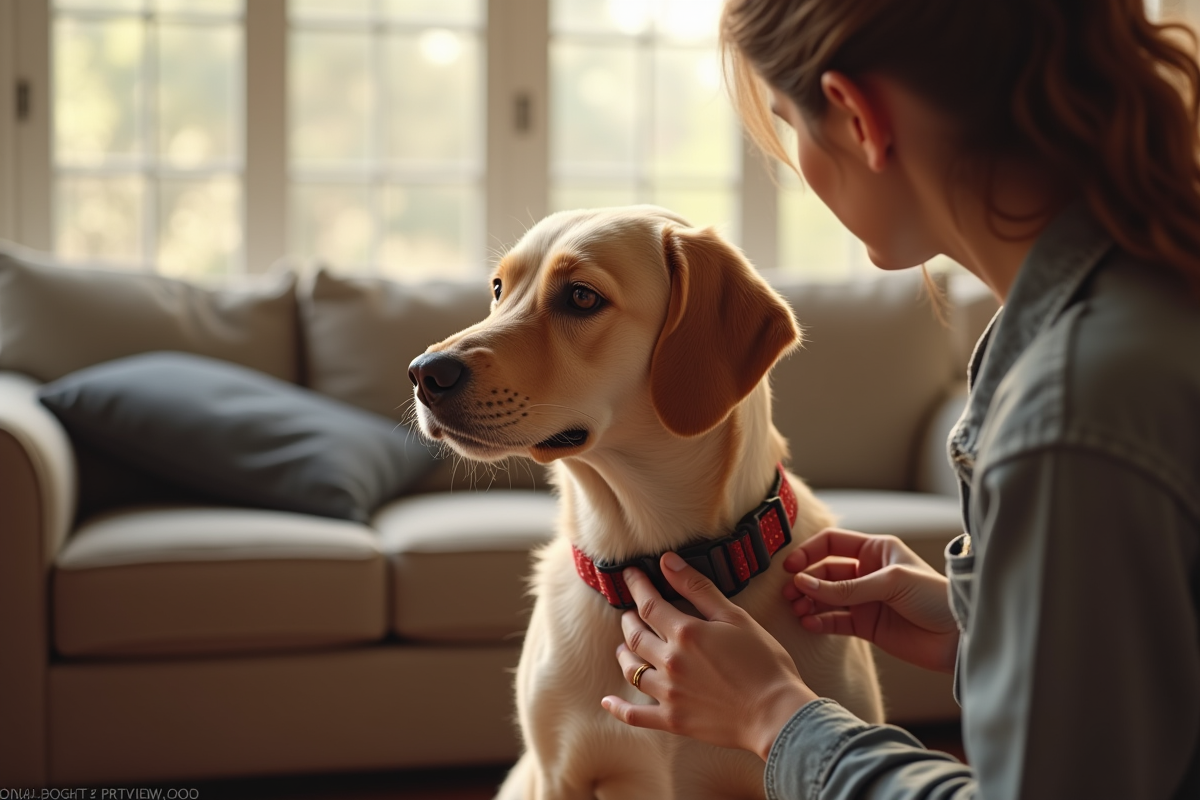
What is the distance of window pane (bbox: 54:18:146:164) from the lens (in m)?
3.46

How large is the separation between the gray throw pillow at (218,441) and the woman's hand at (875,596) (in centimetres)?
133

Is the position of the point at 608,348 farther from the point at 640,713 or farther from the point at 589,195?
the point at 589,195

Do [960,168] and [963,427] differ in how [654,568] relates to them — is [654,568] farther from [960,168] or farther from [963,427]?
[960,168]

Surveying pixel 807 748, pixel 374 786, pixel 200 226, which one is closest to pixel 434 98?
pixel 200 226

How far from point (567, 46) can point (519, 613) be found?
2.33 meters

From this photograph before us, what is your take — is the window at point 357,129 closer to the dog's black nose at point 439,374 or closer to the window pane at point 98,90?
the window pane at point 98,90

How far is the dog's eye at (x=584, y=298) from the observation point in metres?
1.27

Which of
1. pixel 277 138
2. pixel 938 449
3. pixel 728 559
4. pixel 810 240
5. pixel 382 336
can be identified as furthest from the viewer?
pixel 810 240

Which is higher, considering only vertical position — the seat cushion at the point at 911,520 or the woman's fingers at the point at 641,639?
the woman's fingers at the point at 641,639

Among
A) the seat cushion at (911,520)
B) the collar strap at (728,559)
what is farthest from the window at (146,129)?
the collar strap at (728,559)

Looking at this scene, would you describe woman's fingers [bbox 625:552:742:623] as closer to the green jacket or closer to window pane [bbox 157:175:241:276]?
the green jacket

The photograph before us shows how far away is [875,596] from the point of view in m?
1.19

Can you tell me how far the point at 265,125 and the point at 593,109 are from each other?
1134mm

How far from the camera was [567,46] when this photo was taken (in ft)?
12.4
